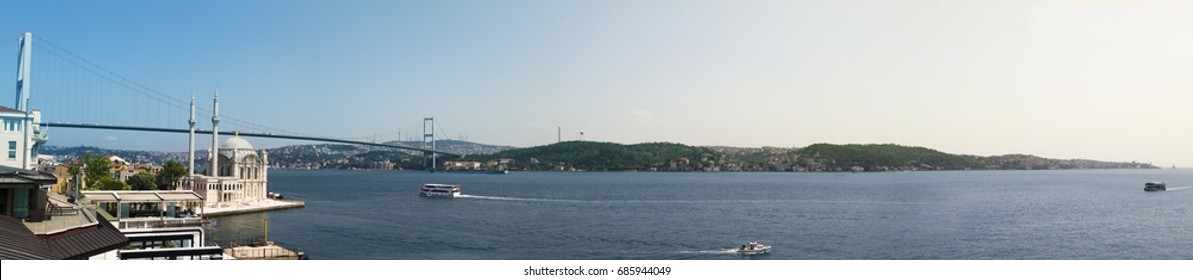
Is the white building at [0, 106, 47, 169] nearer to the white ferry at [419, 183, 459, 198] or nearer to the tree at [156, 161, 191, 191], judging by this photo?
the tree at [156, 161, 191, 191]

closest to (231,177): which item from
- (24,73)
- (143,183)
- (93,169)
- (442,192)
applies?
(143,183)

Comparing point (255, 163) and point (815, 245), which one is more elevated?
point (255, 163)

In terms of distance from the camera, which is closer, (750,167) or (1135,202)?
(1135,202)

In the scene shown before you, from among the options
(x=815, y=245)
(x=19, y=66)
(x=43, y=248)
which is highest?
(x=19, y=66)

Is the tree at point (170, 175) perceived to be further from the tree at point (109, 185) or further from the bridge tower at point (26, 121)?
the bridge tower at point (26, 121)

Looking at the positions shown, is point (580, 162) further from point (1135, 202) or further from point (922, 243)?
point (922, 243)

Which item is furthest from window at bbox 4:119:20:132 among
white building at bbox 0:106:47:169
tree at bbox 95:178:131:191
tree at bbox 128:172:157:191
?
tree at bbox 128:172:157:191

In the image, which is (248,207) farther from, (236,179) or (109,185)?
(109,185)

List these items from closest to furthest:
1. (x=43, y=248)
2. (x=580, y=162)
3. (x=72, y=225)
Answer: (x=43, y=248), (x=72, y=225), (x=580, y=162)

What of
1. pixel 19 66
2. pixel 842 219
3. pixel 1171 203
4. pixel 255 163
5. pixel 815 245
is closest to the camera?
pixel 19 66

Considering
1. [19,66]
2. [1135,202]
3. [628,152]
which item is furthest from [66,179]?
[628,152]
